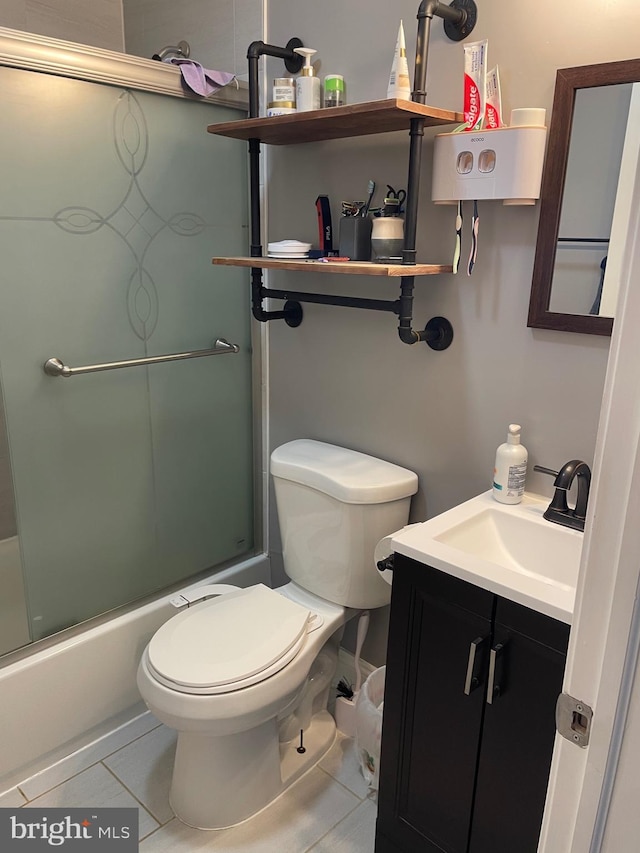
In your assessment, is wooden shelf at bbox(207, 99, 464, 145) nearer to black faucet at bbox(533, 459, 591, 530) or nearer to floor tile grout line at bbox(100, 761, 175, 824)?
black faucet at bbox(533, 459, 591, 530)

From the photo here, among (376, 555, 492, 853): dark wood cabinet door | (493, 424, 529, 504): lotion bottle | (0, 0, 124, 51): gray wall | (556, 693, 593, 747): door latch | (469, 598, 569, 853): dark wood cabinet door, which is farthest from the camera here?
(0, 0, 124, 51): gray wall

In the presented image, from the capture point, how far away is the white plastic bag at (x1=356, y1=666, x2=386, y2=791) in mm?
1674

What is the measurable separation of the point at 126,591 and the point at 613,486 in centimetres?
165

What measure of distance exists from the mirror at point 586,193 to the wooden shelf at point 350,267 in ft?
0.77

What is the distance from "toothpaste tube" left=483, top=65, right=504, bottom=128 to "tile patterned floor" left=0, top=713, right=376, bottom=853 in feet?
5.45

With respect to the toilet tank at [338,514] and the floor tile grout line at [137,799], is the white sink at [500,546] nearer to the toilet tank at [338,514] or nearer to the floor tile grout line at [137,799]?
the toilet tank at [338,514]

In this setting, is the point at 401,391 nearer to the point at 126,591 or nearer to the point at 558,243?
the point at 558,243

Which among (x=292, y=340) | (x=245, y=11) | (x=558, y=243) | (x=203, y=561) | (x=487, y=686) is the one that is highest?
(x=245, y=11)

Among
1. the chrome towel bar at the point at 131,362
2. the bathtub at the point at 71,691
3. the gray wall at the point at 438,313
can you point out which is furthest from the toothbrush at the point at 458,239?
the bathtub at the point at 71,691

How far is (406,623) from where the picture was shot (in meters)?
1.36

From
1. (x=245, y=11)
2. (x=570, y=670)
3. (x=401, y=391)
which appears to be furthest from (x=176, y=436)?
(x=570, y=670)

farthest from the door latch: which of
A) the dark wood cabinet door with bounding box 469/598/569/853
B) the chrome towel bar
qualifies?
the chrome towel bar

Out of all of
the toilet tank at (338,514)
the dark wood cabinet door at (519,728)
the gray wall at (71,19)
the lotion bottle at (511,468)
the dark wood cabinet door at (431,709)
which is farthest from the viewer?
the gray wall at (71,19)

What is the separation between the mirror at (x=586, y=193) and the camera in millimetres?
1271
